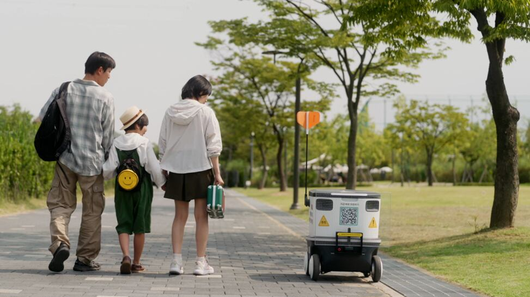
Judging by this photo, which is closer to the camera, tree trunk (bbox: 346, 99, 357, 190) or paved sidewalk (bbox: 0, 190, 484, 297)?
paved sidewalk (bbox: 0, 190, 484, 297)

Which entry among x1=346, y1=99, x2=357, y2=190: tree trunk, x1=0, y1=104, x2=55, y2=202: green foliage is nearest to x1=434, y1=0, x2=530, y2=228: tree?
x1=346, y1=99, x2=357, y2=190: tree trunk

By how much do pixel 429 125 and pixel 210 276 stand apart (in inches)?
2186

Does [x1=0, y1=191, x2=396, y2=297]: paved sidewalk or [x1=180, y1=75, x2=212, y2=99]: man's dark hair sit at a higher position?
[x1=180, y1=75, x2=212, y2=99]: man's dark hair

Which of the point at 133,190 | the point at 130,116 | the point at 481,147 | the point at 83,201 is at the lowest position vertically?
the point at 83,201

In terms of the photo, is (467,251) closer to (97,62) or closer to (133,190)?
(133,190)

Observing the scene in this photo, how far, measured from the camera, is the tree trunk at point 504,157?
1296cm

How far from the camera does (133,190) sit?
7.57 metres

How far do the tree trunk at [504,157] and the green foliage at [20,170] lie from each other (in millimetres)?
11339

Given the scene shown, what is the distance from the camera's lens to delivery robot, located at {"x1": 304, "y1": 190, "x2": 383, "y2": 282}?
25.1 feet

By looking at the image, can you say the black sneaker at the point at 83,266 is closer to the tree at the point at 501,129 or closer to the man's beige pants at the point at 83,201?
the man's beige pants at the point at 83,201

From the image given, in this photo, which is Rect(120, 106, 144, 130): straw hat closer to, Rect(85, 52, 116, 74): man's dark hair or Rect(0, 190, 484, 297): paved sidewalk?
Rect(85, 52, 116, 74): man's dark hair

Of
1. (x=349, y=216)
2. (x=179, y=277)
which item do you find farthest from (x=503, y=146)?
(x=179, y=277)

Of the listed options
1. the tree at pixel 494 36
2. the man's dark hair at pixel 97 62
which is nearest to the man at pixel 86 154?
the man's dark hair at pixel 97 62

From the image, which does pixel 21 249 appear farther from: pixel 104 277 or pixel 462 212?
pixel 462 212
